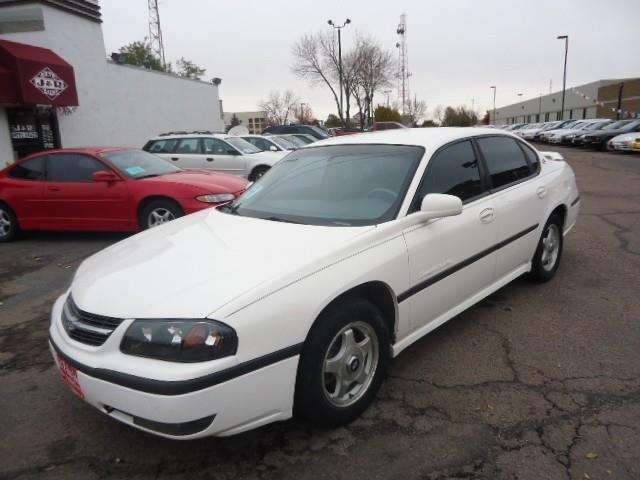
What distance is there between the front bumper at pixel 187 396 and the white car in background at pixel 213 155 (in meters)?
9.48

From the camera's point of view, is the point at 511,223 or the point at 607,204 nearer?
the point at 511,223

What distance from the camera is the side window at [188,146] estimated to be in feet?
39.0

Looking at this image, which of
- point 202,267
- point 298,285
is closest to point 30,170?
point 202,267

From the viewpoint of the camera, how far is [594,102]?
54.5 meters

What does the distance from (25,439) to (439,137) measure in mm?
3269

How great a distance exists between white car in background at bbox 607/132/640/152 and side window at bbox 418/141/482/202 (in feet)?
68.3

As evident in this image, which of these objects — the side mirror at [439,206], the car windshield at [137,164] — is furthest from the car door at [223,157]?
the side mirror at [439,206]

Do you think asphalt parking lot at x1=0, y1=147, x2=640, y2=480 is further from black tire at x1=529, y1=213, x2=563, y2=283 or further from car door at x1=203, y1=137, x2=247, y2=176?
car door at x1=203, y1=137, x2=247, y2=176

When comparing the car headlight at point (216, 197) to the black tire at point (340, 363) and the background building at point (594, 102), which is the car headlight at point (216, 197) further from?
the background building at point (594, 102)

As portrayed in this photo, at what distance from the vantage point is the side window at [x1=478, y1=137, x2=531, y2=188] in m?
3.95

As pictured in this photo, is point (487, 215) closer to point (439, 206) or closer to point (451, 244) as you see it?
point (451, 244)

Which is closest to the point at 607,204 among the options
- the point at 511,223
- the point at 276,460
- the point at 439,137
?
the point at 511,223

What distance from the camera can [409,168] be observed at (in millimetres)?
3244

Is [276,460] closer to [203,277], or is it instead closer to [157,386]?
[157,386]
